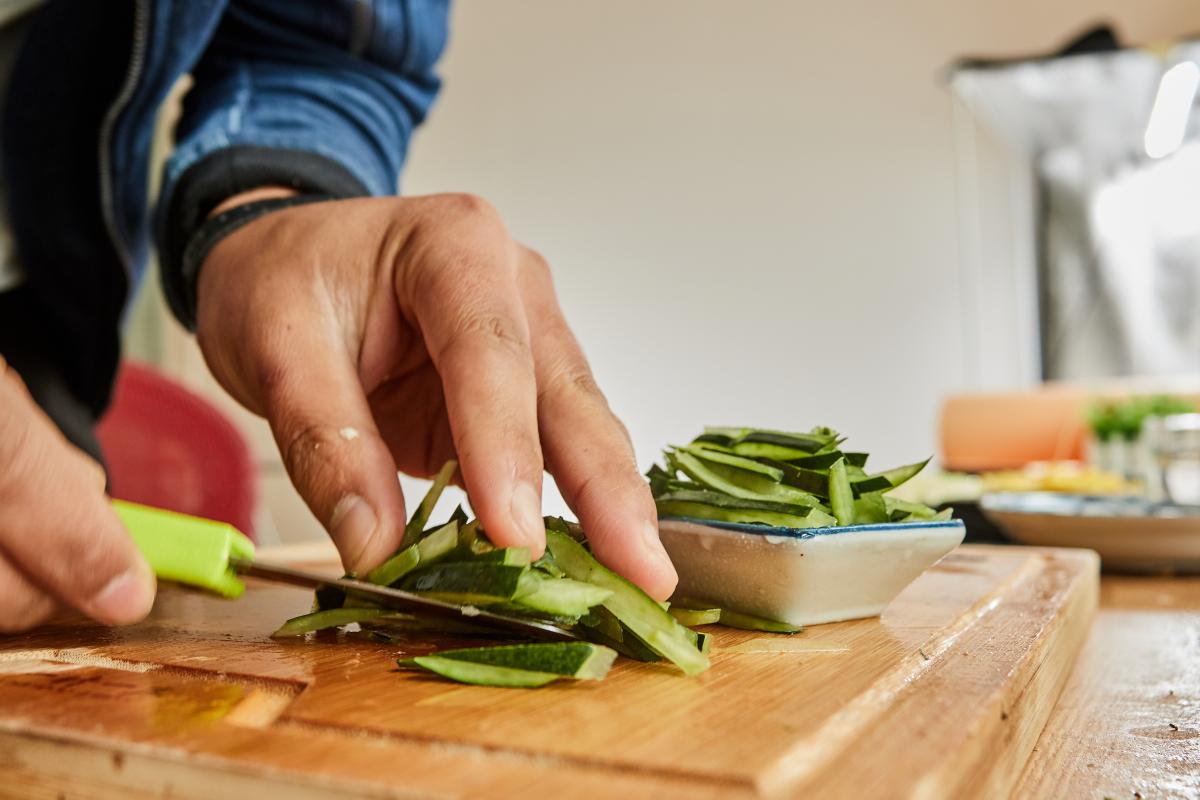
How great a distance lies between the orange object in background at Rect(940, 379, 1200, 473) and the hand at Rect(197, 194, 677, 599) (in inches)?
181

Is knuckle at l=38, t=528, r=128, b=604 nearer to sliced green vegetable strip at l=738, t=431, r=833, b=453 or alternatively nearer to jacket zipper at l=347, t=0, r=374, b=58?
sliced green vegetable strip at l=738, t=431, r=833, b=453

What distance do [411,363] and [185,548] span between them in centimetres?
45

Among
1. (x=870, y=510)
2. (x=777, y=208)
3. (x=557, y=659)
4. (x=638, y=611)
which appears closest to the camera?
(x=557, y=659)

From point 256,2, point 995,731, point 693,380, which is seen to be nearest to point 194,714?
point 995,731

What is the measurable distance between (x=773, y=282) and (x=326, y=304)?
6715 millimetres

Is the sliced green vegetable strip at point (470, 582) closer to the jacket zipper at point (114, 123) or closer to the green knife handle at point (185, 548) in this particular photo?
the green knife handle at point (185, 548)

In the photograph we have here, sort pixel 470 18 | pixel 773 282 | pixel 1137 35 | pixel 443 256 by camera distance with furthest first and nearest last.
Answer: pixel 470 18
pixel 773 282
pixel 1137 35
pixel 443 256

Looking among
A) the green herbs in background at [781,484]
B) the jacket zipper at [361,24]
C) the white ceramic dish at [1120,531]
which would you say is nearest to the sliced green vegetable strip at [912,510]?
the green herbs in background at [781,484]

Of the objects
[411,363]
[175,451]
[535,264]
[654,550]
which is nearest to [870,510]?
[654,550]

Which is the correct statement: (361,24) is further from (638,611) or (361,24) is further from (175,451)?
(175,451)

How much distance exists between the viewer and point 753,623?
1042 mm

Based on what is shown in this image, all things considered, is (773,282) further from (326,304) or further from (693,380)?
(326,304)

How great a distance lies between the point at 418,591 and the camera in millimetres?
959

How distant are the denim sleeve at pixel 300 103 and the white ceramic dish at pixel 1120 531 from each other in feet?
3.78
